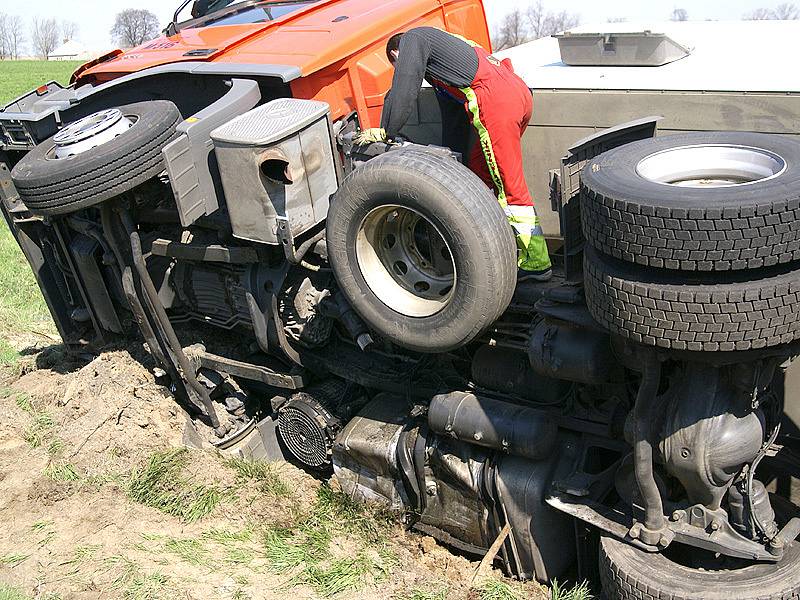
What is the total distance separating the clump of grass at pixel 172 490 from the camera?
4.32 metres

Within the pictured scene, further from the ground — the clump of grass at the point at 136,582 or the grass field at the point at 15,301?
the clump of grass at the point at 136,582

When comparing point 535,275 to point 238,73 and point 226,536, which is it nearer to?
point 238,73

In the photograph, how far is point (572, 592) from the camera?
351 cm

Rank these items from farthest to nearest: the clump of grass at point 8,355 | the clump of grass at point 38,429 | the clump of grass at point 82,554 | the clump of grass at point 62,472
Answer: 1. the clump of grass at point 8,355
2. the clump of grass at point 38,429
3. the clump of grass at point 62,472
4. the clump of grass at point 82,554

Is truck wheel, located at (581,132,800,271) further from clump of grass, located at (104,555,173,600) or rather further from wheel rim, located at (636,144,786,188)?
clump of grass, located at (104,555,173,600)

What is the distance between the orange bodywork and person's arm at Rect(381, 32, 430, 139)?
0.59m

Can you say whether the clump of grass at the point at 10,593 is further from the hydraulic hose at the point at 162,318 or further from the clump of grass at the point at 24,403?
the clump of grass at the point at 24,403

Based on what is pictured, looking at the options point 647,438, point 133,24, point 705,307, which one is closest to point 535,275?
point 647,438

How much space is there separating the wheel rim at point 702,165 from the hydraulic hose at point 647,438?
2.05ft

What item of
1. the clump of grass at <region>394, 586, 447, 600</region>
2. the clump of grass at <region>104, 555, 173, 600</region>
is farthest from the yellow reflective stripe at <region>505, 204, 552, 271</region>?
the clump of grass at <region>104, 555, 173, 600</region>

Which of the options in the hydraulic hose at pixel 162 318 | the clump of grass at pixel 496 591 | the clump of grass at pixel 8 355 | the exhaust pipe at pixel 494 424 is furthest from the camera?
the clump of grass at pixel 8 355

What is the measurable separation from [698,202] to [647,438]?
96 cm

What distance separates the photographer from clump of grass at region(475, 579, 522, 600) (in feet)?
11.8

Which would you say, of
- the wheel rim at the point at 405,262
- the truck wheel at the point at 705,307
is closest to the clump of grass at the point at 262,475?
the wheel rim at the point at 405,262
